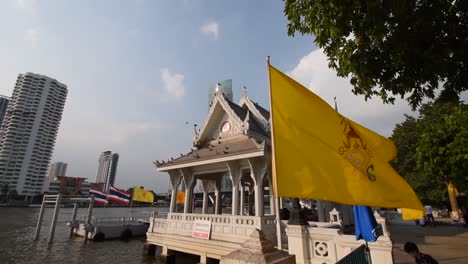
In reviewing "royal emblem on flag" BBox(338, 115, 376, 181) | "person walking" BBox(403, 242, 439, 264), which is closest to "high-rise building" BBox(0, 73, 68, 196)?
"royal emblem on flag" BBox(338, 115, 376, 181)

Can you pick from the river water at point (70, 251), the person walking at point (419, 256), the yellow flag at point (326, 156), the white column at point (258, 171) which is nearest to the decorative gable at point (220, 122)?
the white column at point (258, 171)

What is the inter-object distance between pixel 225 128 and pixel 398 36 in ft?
41.4

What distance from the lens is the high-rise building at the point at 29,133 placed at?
365 ft

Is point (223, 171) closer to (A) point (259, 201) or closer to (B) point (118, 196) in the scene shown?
(A) point (259, 201)

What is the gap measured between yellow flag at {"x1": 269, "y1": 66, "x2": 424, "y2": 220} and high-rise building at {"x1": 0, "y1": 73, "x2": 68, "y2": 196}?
140 meters

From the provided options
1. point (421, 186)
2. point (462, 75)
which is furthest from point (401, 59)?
point (421, 186)

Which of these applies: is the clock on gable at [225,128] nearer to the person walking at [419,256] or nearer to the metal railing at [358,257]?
the metal railing at [358,257]

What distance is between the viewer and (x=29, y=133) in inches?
4567

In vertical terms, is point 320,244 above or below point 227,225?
below

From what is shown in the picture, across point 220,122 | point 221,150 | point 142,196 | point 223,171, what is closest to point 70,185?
point 142,196

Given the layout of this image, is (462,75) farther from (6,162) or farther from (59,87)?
(59,87)

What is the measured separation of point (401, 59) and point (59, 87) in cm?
15903

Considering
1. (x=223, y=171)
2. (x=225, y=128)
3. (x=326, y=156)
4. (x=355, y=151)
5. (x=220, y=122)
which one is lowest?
(x=326, y=156)

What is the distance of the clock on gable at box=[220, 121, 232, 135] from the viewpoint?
16944 mm
